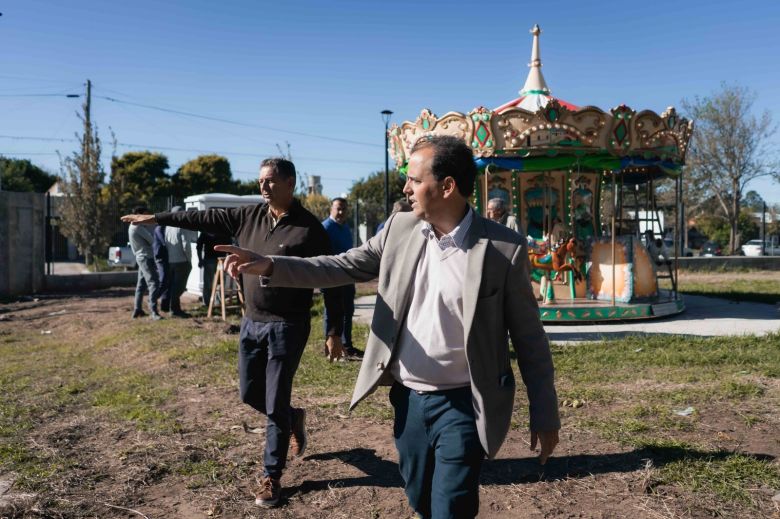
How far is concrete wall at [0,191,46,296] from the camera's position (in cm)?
1555

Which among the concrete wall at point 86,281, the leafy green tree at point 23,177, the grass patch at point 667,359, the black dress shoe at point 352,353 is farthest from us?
the leafy green tree at point 23,177

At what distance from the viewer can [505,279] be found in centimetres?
261

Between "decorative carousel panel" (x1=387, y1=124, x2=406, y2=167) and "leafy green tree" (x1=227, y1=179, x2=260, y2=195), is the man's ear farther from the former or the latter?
"leafy green tree" (x1=227, y1=179, x2=260, y2=195)

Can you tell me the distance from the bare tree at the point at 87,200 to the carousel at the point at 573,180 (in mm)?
13518

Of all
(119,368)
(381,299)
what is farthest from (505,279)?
(119,368)

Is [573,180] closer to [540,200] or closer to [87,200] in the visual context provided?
[540,200]

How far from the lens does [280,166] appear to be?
417cm

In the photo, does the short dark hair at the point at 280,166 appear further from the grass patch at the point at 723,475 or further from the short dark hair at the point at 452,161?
the grass patch at the point at 723,475

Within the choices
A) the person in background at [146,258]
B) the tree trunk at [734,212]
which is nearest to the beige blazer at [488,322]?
the person in background at [146,258]

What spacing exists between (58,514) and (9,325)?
29.9 ft

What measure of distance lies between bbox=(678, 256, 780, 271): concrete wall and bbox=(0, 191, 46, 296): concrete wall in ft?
65.3

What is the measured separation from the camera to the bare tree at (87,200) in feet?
73.6

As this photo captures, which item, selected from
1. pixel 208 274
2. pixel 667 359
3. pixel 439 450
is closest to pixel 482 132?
pixel 667 359

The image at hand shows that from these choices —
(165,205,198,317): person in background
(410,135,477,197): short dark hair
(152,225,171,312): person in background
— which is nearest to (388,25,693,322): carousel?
(165,205,198,317): person in background
